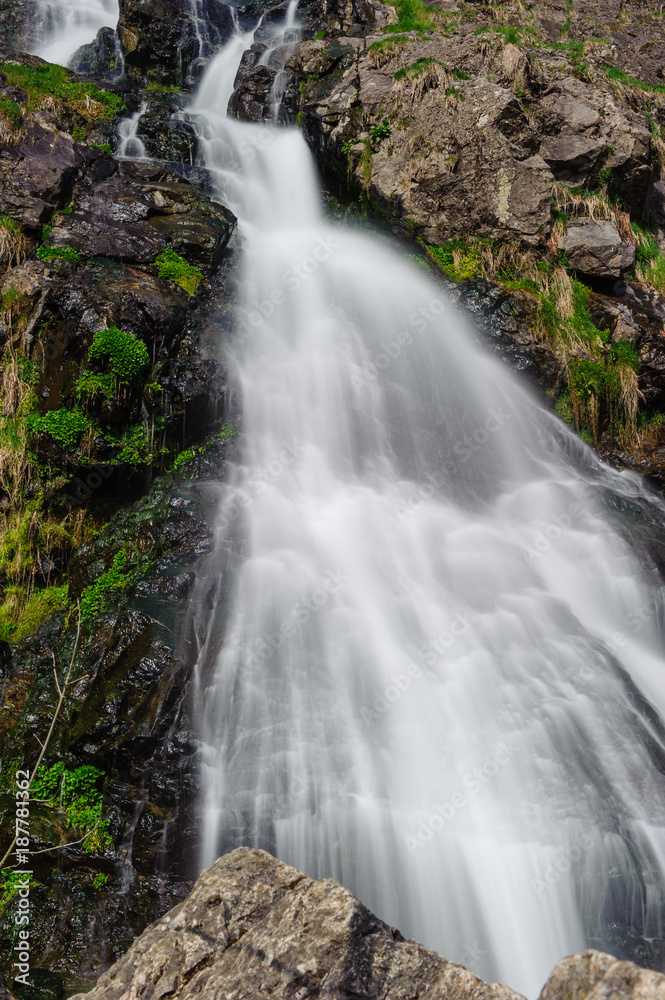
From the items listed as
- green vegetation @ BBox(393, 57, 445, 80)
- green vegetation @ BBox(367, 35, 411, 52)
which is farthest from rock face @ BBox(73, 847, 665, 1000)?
green vegetation @ BBox(367, 35, 411, 52)

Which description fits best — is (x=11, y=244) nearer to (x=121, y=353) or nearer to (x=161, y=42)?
(x=121, y=353)

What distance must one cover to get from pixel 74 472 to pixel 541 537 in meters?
5.39

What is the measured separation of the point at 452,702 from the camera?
5.00m

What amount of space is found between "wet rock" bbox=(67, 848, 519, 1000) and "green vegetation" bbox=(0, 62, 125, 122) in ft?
41.6

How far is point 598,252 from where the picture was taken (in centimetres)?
1041

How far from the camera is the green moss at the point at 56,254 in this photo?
26.0 feet

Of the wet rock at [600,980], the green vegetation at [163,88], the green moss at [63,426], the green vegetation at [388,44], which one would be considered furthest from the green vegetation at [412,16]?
the wet rock at [600,980]

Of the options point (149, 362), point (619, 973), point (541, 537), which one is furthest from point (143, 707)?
point (541, 537)

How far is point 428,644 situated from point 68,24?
2060 cm

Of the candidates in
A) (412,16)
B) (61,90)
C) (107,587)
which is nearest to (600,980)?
(107,587)

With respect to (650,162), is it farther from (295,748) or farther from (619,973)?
(619,973)

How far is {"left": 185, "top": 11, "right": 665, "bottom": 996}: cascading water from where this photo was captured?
4.05 m

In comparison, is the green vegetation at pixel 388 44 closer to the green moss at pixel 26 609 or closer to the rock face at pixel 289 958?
the green moss at pixel 26 609

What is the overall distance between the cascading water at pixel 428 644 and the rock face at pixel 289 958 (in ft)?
5.84
